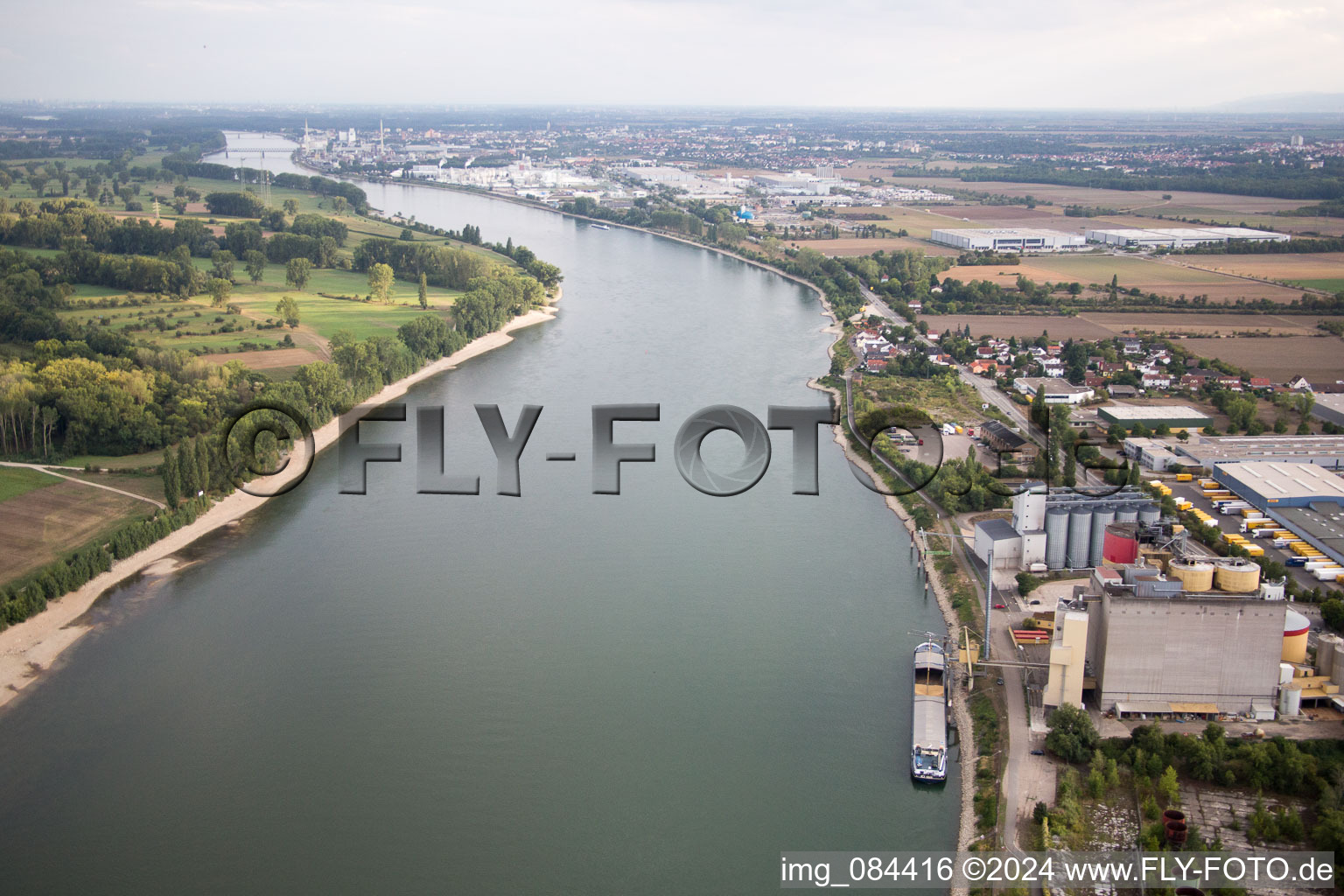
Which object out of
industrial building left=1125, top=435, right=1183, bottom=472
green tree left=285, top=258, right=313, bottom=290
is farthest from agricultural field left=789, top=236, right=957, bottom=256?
industrial building left=1125, top=435, right=1183, bottom=472

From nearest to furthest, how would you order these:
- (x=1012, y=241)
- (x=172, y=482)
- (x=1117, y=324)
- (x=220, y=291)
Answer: (x=172, y=482) → (x=220, y=291) → (x=1117, y=324) → (x=1012, y=241)

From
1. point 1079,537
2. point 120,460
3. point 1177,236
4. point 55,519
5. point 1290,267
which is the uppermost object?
point 1177,236

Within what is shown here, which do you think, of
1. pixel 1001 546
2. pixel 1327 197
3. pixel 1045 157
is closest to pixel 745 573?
pixel 1001 546

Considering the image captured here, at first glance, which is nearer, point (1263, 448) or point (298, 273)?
point (1263, 448)

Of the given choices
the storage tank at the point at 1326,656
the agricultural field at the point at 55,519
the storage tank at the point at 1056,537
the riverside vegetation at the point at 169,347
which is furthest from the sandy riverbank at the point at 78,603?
the storage tank at the point at 1326,656

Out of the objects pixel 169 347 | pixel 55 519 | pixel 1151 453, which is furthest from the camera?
pixel 169 347

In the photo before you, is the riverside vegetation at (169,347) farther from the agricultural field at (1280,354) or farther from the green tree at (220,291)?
the agricultural field at (1280,354)

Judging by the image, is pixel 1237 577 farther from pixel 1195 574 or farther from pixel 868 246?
pixel 868 246

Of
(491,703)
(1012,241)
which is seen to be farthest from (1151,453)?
(1012,241)
